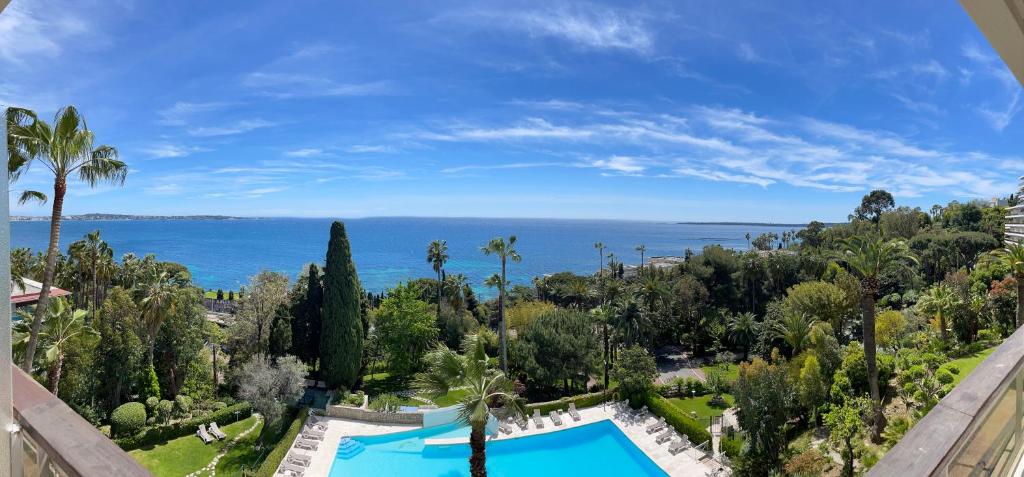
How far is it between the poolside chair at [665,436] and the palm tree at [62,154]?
17.1 metres

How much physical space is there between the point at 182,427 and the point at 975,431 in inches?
841

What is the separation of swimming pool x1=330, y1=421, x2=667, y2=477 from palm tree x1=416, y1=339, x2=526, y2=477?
4960 millimetres

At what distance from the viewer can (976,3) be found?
155cm

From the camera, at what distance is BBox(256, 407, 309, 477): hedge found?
1438 centimetres

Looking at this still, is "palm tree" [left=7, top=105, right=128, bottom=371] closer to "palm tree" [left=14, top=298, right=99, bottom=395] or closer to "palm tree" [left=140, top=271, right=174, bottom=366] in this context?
"palm tree" [left=14, top=298, right=99, bottom=395]

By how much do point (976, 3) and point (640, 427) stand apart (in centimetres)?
1884

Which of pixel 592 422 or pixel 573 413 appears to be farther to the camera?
pixel 573 413

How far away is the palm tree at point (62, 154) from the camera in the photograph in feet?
29.1

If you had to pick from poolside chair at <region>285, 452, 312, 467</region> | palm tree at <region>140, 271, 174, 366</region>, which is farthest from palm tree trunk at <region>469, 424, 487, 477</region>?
palm tree at <region>140, 271, 174, 366</region>

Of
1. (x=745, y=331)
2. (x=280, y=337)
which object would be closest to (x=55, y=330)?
(x=280, y=337)

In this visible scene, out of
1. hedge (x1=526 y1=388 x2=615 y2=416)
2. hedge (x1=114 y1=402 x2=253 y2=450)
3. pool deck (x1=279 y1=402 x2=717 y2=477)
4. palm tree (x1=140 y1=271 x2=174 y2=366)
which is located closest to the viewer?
pool deck (x1=279 y1=402 x2=717 y2=477)

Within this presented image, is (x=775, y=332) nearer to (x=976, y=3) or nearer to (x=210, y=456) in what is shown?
(x=210, y=456)

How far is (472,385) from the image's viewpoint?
11.4 meters

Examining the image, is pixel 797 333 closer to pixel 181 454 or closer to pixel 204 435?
pixel 204 435
